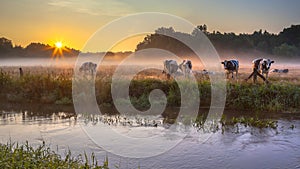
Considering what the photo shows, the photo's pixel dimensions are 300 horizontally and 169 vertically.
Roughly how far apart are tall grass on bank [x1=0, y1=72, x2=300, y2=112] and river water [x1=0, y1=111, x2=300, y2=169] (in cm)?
169

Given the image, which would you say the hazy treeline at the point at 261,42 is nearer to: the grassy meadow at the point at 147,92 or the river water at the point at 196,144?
the grassy meadow at the point at 147,92

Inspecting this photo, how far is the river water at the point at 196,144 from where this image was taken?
619 centimetres

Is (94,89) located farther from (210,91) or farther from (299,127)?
(299,127)

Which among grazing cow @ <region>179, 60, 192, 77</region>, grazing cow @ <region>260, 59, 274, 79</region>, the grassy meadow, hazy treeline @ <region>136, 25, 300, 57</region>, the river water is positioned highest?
hazy treeline @ <region>136, 25, 300, 57</region>

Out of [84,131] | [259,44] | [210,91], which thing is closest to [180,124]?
[84,131]

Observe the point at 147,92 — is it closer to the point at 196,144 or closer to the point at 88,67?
the point at 196,144

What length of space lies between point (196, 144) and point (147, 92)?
19.5 ft

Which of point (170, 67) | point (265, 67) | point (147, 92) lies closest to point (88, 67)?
point (170, 67)

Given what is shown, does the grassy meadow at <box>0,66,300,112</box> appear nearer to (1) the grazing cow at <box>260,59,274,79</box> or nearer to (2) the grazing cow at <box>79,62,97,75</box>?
(1) the grazing cow at <box>260,59,274,79</box>

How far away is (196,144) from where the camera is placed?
24.2 feet

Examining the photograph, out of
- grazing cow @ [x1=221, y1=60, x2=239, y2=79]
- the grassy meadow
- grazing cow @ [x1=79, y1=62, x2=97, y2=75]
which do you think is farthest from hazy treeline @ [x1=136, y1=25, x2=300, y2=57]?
the grassy meadow

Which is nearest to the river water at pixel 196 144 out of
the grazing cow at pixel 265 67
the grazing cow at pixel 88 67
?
the grazing cow at pixel 265 67

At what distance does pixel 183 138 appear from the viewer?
25.8 feet

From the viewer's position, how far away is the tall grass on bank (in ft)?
38.5
